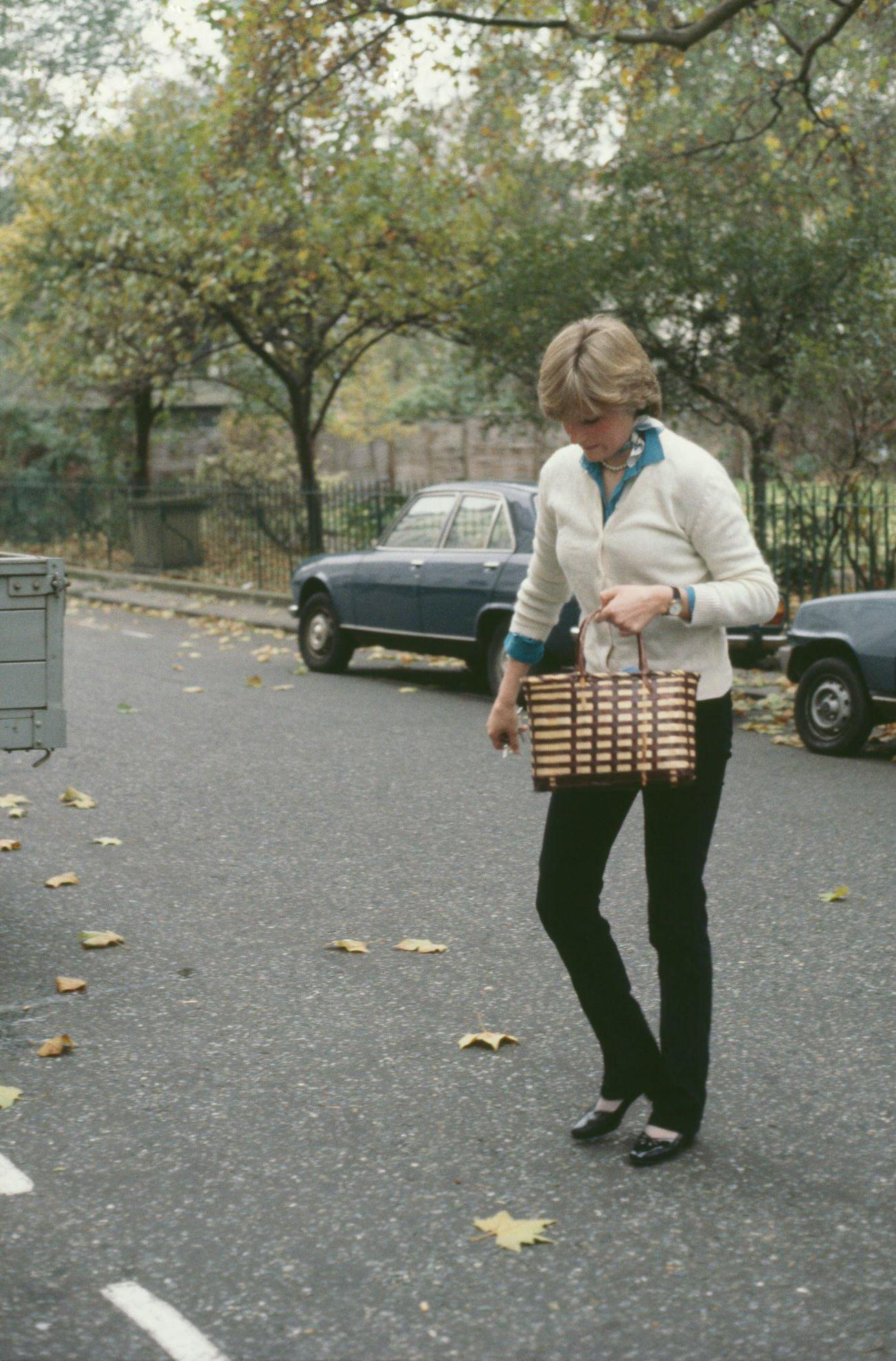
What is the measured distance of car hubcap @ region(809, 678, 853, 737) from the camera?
9.83 m

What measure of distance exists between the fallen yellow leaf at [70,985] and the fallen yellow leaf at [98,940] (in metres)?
0.42

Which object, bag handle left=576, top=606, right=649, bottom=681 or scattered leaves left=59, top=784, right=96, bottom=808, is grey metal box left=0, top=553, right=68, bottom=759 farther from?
bag handle left=576, top=606, right=649, bottom=681

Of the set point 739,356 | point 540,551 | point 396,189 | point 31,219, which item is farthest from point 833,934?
point 31,219

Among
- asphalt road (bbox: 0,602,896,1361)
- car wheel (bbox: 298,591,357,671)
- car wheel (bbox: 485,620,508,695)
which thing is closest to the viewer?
asphalt road (bbox: 0,602,896,1361)

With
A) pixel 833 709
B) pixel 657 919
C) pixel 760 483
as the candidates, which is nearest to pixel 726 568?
pixel 657 919

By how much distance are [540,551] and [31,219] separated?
2154 cm

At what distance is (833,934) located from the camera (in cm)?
591

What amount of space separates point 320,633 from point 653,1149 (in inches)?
425

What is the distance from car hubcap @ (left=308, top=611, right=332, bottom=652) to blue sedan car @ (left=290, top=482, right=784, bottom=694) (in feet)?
0.03

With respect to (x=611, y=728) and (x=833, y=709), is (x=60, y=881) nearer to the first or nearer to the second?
→ (x=611, y=728)

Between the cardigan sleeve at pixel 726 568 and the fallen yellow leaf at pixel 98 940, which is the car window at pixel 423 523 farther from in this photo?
the cardigan sleeve at pixel 726 568

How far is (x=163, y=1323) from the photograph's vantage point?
3.14 metres

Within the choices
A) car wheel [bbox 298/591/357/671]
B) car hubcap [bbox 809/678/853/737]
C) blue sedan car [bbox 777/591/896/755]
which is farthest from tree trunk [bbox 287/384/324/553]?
car hubcap [bbox 809/678/853/737]

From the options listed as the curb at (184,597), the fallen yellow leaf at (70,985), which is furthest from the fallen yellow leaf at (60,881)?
the curb at (184,597)
